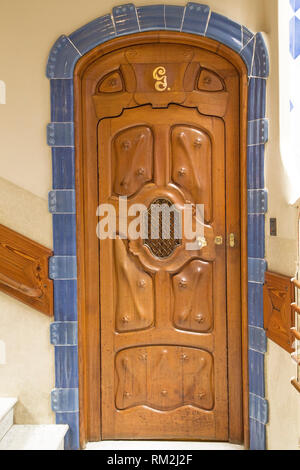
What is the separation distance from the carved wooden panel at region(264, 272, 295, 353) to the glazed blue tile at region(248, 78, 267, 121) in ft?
2.77

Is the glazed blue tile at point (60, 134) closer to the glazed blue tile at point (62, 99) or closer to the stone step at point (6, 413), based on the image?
the glazed blue tile at point (62, 99)

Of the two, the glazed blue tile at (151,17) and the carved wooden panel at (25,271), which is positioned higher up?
the glazed blue tile at (151,17)

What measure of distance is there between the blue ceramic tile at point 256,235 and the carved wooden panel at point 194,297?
0.27m

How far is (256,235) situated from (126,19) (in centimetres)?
136

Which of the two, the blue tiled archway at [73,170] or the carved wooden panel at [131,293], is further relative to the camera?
the carved wooden panel at [131,293]

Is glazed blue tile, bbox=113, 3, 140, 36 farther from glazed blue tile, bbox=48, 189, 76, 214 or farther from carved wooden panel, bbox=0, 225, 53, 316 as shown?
carved wooden panel, bbox=0, 225, 53, 316

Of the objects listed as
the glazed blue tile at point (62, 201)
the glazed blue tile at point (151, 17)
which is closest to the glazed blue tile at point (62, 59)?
the glazed blue tile at point (151, 17)

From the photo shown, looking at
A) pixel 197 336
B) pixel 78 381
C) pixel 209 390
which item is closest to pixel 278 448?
pixel 209 390

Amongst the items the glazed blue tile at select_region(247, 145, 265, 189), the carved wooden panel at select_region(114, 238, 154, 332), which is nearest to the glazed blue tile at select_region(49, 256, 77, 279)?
the carved wooden panel at select_region(114, 238, 154, 332)

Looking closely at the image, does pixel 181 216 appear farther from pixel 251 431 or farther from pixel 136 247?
pixel 251 431

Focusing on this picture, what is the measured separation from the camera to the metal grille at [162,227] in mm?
2547

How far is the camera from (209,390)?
2590 millimetres

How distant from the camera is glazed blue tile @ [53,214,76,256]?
8.14 feet
